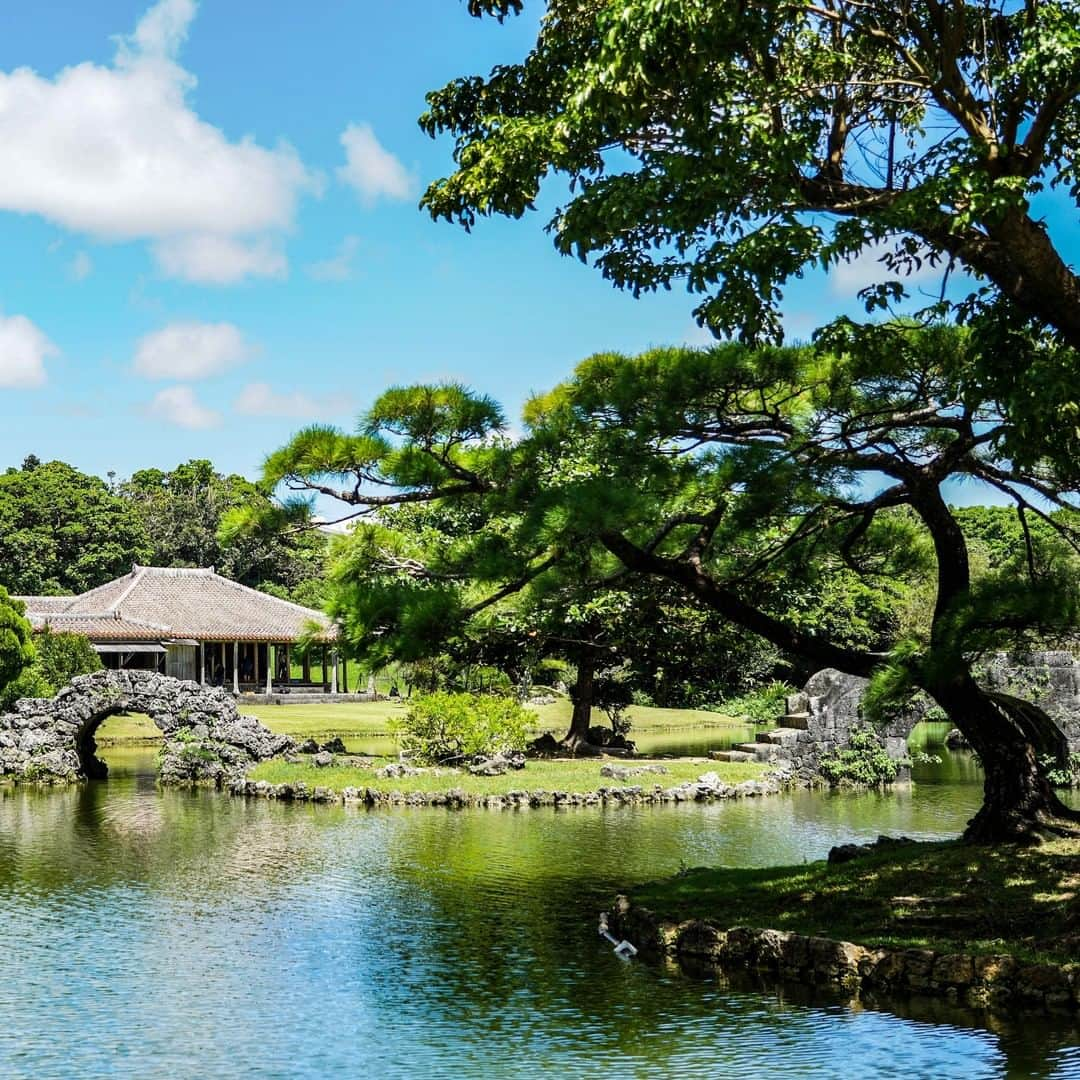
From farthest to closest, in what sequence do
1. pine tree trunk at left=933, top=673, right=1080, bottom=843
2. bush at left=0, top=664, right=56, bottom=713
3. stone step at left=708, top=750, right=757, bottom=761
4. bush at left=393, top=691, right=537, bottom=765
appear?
bush at left=0, top=664, right=56, bottom=713 → stone step at left=708, top=750, right=757, bottom=761 → bush at left=393, top=691, right=537, bottom=765 → pine tree trunk at left=933, top=673, right=1080, bottom=843

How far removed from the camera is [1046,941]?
9.13 meters

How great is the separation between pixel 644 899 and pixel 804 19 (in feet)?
23.7

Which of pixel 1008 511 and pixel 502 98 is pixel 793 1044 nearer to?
pixel 502 98

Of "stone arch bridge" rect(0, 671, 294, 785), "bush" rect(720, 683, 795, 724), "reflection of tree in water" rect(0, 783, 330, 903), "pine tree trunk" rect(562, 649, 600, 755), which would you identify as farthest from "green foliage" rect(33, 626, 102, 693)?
"bush" rect(720, 683, 795, 724)

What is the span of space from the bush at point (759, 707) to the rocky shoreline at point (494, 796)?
1373cm

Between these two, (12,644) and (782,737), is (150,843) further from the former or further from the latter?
(782,737)

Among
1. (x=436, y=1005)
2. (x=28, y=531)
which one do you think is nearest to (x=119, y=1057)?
(x=436, y=1005)

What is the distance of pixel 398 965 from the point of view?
10445 millimetres

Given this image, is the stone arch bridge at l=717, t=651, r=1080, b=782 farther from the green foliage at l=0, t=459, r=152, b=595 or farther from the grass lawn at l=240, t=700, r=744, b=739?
the green foliage at l=0, t=459, r=152, b=595

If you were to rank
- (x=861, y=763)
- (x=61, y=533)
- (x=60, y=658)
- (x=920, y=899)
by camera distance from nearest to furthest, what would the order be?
1. (x=920, y=899)
2. (x=861, y=763)
3. (x=60, y=658)
4. (x=61, y=533)

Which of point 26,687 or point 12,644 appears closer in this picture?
point 12,644

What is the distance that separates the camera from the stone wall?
22.5m

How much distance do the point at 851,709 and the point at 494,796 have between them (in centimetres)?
720

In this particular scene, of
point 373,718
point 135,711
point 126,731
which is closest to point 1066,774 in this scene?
point 135,711
